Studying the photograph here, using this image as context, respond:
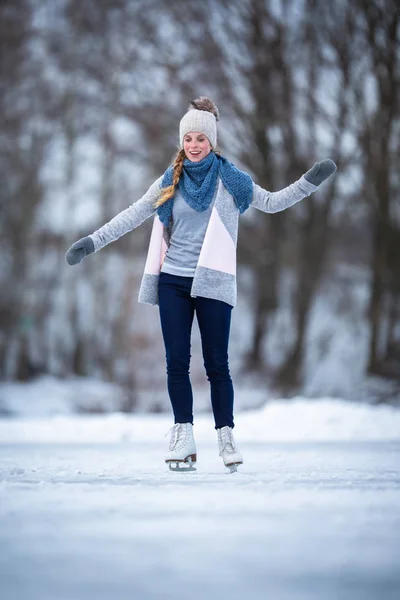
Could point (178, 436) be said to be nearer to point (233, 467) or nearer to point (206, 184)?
point (233, 467)

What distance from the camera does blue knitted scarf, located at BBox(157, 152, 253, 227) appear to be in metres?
4.72

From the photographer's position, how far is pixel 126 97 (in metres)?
18.5

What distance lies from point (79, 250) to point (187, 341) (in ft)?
2.22

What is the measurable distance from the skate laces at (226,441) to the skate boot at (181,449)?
133 millimetres

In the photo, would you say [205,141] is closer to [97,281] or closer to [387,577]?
[387,577]

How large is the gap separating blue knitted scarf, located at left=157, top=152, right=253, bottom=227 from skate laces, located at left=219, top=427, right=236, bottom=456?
1.02 metres

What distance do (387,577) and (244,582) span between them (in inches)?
13.3

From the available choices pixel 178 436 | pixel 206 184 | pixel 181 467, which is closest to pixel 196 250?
pixel 206 184

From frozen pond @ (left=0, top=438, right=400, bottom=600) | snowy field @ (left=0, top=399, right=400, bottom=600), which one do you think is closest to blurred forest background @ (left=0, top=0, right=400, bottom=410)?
snowy field @ (left=0, top=399, right=400, bottom=600)

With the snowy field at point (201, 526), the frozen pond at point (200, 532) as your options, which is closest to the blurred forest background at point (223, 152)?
the snowy field at point (201, 526)

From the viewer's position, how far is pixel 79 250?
4.80m

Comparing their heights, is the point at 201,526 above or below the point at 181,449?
below

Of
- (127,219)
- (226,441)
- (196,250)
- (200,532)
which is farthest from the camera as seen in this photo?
(127,219)

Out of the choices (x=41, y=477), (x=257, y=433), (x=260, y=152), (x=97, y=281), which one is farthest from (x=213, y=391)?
(x=97, y=281)
